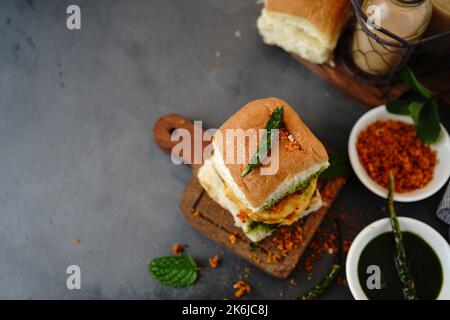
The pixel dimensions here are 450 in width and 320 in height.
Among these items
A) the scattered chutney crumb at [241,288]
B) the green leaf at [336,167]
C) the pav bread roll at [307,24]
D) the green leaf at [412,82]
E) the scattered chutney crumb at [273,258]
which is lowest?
the scattered chutney crumb at [241,288]

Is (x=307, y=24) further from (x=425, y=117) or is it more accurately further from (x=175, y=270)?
(x=175, y=270)

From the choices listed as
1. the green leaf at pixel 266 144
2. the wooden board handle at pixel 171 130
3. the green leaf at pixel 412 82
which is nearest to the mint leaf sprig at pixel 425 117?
the green leaf at pixel 412 82

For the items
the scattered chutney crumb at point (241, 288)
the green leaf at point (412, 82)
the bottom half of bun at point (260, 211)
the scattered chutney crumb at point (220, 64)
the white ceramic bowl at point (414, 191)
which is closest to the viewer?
the bottom half of bun at point (260, 211)

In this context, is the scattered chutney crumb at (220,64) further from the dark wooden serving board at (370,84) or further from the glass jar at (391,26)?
the glass jar at (391,26)

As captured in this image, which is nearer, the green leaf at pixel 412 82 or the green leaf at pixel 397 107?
the green leaf at pixel 412 82

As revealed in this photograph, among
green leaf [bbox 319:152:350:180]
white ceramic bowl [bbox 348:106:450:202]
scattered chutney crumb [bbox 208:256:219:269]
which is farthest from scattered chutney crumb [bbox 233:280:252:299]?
white ceramic bowl [bbox 348:106:450:202]

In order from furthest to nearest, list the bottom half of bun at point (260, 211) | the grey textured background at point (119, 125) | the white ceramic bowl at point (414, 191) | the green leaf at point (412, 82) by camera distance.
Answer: the grey textured background at point (119, 125), the white ceramic bowl at point (414, 191), the green leaf at point (412, 82), the bottom half of bun at point (260, 211)

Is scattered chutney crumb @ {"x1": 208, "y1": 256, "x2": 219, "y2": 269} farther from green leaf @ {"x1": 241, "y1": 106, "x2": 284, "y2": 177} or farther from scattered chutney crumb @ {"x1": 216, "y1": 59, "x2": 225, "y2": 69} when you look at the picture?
scattered chutney crumb @ {"x1": 216, "y1": 59, "x2": 225, "y2": 69}
